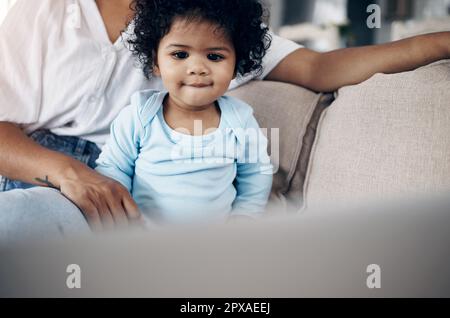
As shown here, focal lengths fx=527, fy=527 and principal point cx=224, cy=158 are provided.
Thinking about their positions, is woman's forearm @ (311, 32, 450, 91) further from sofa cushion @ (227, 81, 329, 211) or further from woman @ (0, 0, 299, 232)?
woman @ (0, 0, 299, 232)

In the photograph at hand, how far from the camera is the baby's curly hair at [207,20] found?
0.77 m

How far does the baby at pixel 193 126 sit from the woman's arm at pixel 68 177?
0.07 m

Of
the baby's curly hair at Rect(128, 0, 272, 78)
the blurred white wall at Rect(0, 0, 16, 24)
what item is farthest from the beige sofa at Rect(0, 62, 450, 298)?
the blurred white wall at Rect(0, 0, 16, 24)

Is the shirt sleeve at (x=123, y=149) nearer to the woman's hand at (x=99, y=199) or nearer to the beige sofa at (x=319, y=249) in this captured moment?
the woman's hand at (x=99, y=199)

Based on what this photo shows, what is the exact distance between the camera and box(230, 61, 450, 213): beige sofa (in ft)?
2.50

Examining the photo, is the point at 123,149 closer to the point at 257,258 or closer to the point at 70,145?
the point at 70,145

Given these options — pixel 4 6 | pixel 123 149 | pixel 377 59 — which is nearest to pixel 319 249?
pixel 123 149

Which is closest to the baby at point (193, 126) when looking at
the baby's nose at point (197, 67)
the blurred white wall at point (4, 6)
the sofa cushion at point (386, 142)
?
the baby's nose at point (197, 67)

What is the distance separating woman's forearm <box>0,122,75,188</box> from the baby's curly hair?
0.22m

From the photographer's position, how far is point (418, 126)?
0.78 meters

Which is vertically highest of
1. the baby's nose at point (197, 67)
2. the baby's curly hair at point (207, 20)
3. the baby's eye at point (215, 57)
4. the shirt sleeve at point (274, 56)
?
the shirt sleeve at point (274, 56)

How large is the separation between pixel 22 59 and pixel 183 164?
0.35m

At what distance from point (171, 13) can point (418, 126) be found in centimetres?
40
